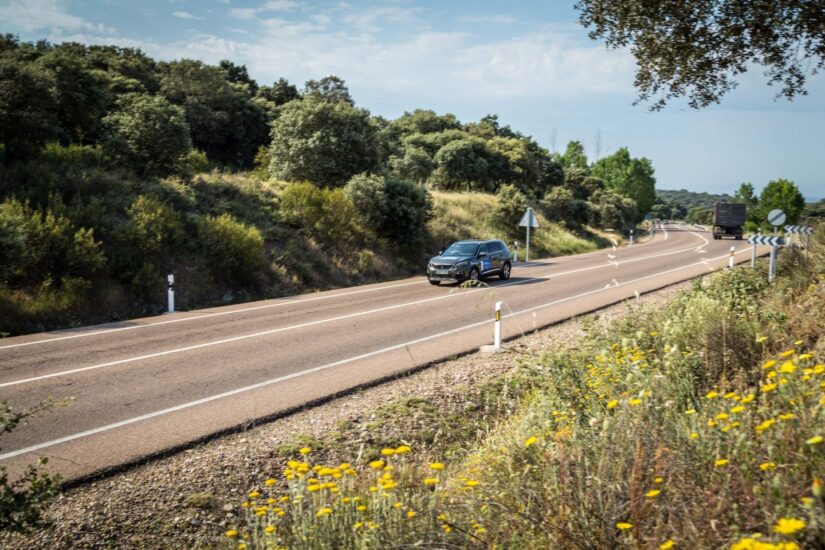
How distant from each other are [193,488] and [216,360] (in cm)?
450

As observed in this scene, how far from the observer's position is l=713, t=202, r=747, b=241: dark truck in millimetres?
54812

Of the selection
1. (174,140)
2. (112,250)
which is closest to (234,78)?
(174,140)

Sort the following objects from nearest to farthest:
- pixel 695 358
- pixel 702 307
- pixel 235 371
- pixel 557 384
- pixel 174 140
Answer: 1. pixel 695 358
2. pixel 557 384
3. pixel 702 307
4. pixel 235 371
5. pixel 174 140

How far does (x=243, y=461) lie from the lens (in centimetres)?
586

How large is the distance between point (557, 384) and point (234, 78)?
58910mm

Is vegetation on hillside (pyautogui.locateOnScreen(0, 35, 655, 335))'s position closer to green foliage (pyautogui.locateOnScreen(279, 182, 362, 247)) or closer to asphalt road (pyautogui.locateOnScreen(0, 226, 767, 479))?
green foliage (pyautogui.locateOnScreen(279, 182, 362, 247))

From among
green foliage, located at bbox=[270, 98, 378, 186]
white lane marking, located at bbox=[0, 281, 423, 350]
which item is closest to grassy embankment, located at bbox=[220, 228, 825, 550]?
white lane marking, located at bbox=[0, 281, 423, 350]

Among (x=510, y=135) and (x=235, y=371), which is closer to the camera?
(x=235, y=371)

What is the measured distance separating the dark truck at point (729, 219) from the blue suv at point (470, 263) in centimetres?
4327

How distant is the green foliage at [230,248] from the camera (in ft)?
58.0

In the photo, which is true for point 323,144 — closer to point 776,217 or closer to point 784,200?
point 776,217

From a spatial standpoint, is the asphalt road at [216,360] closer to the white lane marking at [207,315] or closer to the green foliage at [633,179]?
the white lane marking at [207,315]

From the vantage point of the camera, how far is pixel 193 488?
5348 mm

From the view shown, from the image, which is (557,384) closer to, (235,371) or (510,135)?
(235,371)
